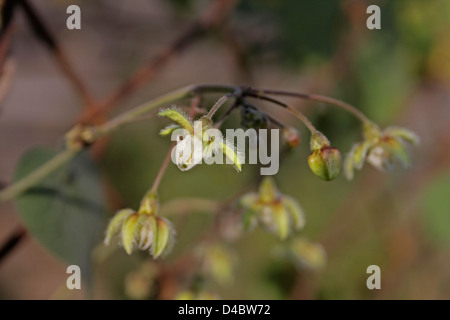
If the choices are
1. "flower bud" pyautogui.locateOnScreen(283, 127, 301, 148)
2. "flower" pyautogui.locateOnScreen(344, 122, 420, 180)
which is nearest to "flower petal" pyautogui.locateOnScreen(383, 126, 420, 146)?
"flower" pyautogui.locateOnScreen(344, 122, 420, 180)

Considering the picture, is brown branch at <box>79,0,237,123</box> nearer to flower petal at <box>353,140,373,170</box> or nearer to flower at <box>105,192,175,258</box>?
flower at <box>105,192,175,258</box>

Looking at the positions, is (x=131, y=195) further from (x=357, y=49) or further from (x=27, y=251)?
(x=27, y=251)

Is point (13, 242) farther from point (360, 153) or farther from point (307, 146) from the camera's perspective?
point (307, 146)

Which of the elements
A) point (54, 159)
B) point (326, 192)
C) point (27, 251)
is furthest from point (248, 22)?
point (27, 251)

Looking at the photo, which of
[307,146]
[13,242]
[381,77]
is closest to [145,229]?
[13,242]

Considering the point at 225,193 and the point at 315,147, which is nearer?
the point at 315,147

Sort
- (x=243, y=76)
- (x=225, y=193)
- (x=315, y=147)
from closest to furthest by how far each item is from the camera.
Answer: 1. (x=315, y=147)
2. (x=243, y=76)
3. (x=225, y=193)
